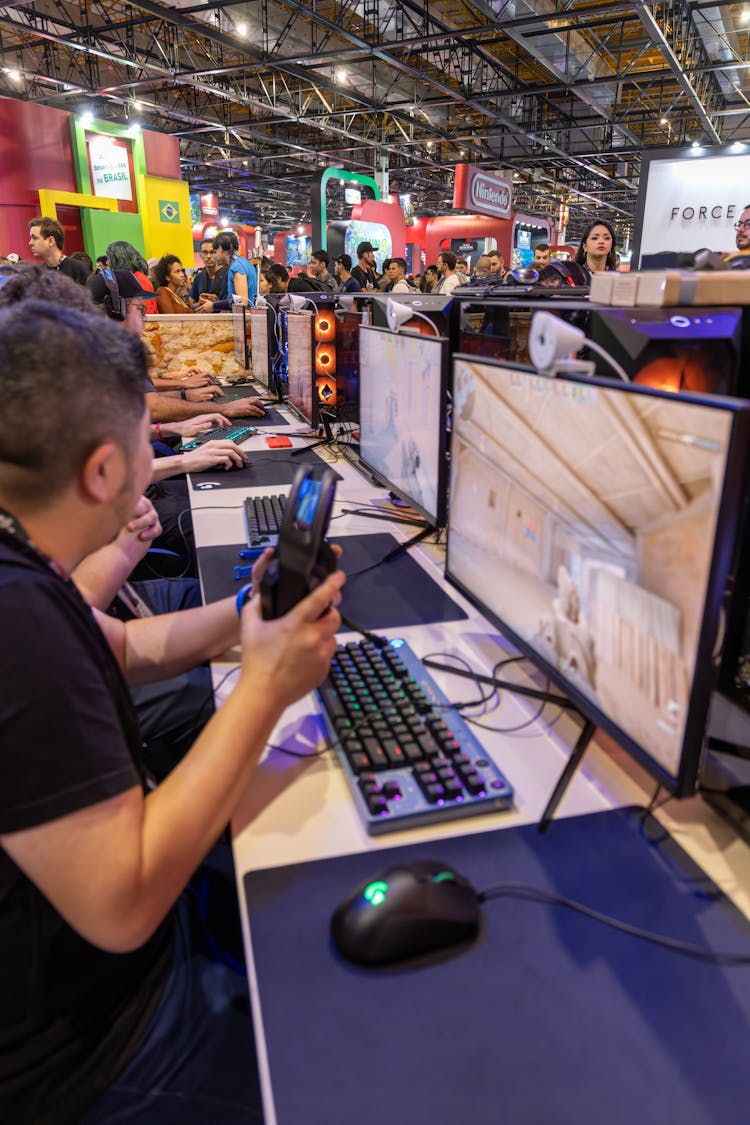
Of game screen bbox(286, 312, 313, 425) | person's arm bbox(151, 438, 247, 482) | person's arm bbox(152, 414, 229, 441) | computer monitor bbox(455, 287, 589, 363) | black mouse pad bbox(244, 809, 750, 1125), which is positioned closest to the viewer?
black mouse pad bbox(244, 809, 750, 1125)

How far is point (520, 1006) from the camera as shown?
0.63m

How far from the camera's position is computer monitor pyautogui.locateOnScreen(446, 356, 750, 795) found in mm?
660

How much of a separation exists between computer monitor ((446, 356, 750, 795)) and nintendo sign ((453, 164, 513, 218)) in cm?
1254

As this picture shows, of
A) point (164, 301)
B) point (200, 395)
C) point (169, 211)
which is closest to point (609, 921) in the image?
point (200, 395)

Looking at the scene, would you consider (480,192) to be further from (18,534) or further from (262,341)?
(18,534)

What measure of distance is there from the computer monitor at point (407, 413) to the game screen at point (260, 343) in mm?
2119

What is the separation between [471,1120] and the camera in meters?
0.54

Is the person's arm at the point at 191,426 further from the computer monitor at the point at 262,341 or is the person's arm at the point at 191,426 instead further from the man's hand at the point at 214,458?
the computer monitor at the point at 262,341

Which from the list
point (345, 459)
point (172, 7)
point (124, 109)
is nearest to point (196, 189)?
point (124, 109)

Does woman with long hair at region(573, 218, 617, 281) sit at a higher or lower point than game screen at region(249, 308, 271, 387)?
higher

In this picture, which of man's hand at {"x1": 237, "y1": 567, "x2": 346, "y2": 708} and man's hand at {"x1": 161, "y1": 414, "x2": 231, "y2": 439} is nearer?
man's hand at {"x1": 237, "y1": 567, "x2": 346, "y2": 708}

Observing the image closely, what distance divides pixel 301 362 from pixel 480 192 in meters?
11.3

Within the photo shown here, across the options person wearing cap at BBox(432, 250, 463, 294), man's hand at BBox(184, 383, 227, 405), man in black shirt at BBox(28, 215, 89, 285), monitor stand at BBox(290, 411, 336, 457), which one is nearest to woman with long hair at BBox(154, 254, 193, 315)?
man in black shirt at BBox(28, 215, 89, 285)

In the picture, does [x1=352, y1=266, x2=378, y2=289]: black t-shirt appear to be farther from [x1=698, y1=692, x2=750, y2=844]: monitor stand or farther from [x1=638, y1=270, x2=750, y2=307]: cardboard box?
[x1=698, y1=692, x2=750, y2=844]: monitor stand
